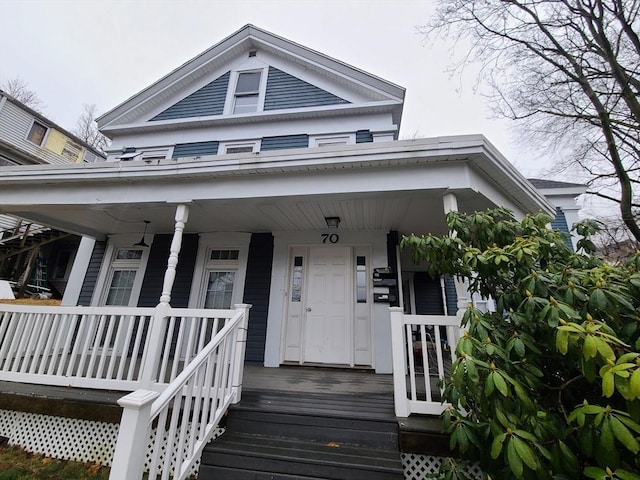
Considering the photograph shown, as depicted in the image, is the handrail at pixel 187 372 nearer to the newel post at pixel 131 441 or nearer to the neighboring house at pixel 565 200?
the newel post at pixel 131 441

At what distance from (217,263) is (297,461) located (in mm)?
4203

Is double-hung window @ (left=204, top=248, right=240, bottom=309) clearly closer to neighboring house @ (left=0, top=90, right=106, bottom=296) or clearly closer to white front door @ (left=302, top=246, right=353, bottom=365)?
white front door @ (left=302, top=246, right=353, bottom=365)

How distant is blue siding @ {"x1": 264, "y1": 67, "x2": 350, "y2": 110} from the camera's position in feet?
21.0

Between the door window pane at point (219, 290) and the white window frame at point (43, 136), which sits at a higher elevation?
the white window frame at point (43, 136)

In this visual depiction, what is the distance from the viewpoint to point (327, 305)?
4.95 meters

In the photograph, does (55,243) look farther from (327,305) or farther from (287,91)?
(327,305)

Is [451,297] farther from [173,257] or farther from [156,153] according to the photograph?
[156,153]

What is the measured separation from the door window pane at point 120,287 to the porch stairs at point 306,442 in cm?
467

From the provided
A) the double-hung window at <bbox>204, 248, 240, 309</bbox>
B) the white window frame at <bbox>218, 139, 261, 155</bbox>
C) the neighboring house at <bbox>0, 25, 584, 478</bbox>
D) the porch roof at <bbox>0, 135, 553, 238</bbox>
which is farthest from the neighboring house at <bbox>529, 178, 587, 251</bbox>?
the double-hung window at <bbox>204, 248, 240, 309</bbox>

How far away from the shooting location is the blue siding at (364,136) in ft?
19.4

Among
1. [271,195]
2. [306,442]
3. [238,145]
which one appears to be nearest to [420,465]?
[306,442]

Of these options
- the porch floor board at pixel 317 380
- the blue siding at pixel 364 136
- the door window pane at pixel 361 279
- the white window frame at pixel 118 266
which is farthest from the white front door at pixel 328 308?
the white window frame at pixel 118 266

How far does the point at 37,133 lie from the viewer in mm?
13312

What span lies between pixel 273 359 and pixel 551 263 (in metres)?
4.12
